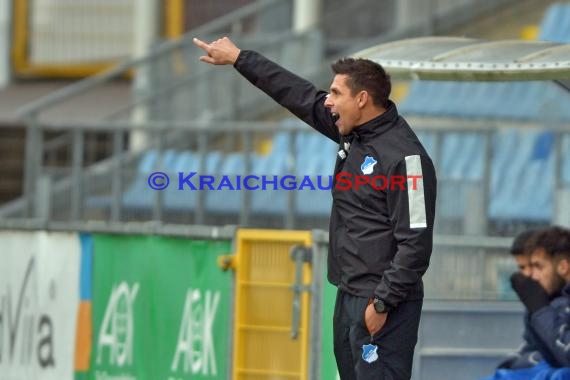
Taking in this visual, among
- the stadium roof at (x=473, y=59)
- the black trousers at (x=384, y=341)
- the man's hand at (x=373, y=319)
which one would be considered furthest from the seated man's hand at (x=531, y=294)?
the man's hand at (x=373, y=319)

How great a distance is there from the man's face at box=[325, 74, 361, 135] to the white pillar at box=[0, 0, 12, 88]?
18322mm

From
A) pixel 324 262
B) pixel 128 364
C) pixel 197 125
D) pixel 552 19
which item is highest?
pixel 552 19

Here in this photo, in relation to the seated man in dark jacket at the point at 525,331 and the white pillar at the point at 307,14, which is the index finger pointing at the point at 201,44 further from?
the white pillar at the point at 307,14

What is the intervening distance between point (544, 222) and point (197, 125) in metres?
3.83

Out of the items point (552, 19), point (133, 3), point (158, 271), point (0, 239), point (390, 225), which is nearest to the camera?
point (390, 225)

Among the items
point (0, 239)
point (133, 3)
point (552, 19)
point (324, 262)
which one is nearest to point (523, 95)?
point (552, 19)

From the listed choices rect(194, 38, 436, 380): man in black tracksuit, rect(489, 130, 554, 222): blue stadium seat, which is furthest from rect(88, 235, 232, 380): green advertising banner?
rect(489, 130, 554, 222): blue stadium seat

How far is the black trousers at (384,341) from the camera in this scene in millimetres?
7227

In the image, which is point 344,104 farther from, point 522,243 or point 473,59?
point 522,243

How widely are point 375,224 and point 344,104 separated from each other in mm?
532

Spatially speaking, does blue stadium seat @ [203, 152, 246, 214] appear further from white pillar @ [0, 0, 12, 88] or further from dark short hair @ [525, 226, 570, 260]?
white pillar @ [0, 0, 12, 88]

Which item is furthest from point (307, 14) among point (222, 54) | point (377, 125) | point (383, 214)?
point (383, 214)

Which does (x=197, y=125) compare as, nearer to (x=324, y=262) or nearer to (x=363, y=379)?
(x=324, y=262)

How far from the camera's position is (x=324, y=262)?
→ 29.8ft
